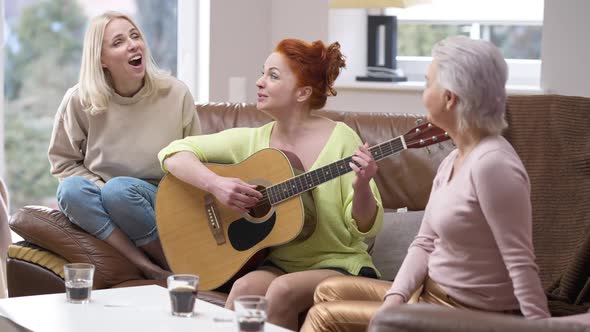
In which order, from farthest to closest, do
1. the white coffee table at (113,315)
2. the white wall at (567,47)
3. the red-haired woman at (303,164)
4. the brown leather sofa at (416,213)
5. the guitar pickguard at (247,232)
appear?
the white wall at (567,47) < the guitar pickguard at (247,232) < the red-haired woman at (303,164) < the brown leather sofa at (416,213) < the white coffee table at (113,315)

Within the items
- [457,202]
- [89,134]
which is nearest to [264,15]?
[89,134]

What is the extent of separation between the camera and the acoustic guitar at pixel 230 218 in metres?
3.13

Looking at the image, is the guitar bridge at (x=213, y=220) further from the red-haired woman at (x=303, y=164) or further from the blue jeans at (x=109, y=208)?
the blue jeans at (x=109, y=208)

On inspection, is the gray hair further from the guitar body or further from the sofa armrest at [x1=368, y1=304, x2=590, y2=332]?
the guitar body

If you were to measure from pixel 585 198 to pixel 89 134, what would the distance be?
68.3 inches

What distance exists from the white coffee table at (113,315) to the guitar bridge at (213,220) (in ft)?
1.90

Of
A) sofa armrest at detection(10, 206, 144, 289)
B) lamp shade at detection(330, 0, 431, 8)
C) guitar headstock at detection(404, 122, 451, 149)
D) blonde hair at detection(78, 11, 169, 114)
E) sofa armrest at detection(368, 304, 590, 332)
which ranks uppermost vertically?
lamp shade at detection(330, 0, 431, 8)

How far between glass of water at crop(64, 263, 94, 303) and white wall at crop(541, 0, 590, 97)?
2.87 meters

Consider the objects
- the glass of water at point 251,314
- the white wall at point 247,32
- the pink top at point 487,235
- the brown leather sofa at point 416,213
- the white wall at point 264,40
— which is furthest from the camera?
the white wall at point 247,32

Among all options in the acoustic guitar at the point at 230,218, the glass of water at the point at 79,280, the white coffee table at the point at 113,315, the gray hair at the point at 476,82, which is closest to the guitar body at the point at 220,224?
the acoustic guitar at the point at 230,218

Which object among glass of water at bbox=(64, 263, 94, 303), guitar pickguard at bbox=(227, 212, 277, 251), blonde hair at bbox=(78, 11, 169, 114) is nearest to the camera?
glass of water at bbox=(64, 263, 94, 303)

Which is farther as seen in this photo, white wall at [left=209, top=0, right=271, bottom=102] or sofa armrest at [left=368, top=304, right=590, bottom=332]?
white wall at [left=209, top=0, right=271, bottom=102]

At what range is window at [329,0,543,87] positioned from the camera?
5.29 m

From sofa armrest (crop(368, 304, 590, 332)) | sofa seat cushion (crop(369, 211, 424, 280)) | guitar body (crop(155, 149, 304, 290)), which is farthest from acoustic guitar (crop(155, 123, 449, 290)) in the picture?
sofa armrest (crop(368, 304, 590, 332))
